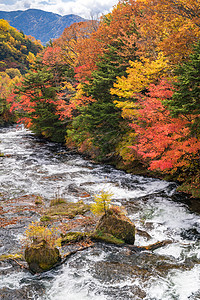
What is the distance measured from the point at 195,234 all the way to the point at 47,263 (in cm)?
535

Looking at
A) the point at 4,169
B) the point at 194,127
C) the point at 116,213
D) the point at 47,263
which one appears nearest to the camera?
the point at 47,263

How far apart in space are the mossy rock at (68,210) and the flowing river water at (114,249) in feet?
2.33

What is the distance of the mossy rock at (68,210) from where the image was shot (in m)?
9.47

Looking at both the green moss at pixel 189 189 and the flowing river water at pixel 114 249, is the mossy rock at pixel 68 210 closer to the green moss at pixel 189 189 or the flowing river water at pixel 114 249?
the flowing river water at pixel 114 249

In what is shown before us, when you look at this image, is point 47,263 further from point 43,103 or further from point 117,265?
point 43,103

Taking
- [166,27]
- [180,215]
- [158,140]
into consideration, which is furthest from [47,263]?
[166,27]

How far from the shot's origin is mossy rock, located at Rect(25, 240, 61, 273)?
5930mm

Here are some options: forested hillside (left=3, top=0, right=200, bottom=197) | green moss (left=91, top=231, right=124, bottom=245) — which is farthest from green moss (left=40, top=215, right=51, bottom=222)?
forested hillside (left=3, top=0, right=200, bottom=197)

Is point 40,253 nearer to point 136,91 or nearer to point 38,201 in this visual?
point 38,201

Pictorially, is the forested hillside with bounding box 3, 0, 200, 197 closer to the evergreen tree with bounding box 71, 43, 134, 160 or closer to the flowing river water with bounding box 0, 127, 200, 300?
the evergreen tree with bounding box 71, 43, 134, 160

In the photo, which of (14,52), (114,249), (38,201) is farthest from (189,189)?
(14,52)

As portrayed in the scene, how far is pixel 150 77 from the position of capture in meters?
13.5

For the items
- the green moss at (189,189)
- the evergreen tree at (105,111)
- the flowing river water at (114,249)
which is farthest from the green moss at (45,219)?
the evergreen tree at (105,111)

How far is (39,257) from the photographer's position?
19.7 feet
